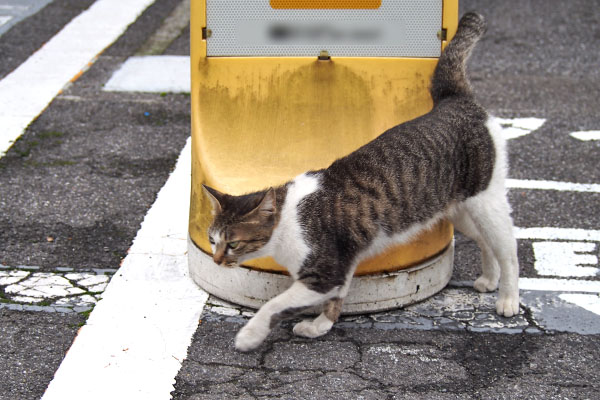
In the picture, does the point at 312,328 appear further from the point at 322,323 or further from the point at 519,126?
the point at 519,126

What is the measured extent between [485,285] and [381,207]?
0.88 metres

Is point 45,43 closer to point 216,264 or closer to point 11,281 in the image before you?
point 11,281

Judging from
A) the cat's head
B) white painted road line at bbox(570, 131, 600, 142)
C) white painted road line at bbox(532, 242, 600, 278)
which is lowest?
white painted road line at bbox(532, 242, 600, 278)

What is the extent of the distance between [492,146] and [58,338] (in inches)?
88.5

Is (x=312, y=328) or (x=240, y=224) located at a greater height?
(x=240, y=224)

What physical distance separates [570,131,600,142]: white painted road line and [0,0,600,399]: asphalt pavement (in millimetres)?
86

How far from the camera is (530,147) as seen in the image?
21.3ft

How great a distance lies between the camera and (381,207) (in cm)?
399

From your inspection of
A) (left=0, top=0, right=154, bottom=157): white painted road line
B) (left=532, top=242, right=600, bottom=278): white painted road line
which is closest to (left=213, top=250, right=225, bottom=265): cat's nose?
(left=532, top=242, right=600, bottom=278): white painted road line

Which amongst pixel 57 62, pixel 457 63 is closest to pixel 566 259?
pixel 457 63

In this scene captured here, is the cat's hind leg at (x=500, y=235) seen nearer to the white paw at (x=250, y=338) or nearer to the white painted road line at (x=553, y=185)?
the white paw at (x=250, y=338)

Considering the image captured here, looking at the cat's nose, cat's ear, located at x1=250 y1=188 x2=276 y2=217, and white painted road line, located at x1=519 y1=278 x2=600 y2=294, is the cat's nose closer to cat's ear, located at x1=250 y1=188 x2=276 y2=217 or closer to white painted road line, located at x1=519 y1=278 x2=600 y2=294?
cat's ear, located at x1=250 y1=188 x2=276 y2=217

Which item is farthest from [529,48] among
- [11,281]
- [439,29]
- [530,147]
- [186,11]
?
[11,281]

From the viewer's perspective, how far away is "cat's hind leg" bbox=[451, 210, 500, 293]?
4457mm
